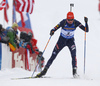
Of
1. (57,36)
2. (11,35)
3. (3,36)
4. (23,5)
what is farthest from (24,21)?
(57,36)

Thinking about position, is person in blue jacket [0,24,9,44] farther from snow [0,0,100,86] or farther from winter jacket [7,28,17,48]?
snow [0,0,100,86]

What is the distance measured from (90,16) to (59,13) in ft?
13.1

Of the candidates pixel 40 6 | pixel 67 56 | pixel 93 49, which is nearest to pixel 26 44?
pixel 67 56

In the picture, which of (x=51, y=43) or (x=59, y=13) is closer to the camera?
(x=51, y=43)

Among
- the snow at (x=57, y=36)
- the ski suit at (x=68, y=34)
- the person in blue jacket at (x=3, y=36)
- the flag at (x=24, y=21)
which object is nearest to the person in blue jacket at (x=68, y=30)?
the ski suit at (x=68, y=34)

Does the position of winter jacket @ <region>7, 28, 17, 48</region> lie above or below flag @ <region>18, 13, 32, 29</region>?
below

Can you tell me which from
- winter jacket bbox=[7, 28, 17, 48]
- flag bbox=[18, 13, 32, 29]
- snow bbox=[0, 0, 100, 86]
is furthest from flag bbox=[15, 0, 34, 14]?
snow bbox=[0, 0, 100, 86]

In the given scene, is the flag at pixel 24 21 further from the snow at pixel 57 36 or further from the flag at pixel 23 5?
the snow at pixel 57 36

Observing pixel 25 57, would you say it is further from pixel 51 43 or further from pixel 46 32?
pixel 46 32

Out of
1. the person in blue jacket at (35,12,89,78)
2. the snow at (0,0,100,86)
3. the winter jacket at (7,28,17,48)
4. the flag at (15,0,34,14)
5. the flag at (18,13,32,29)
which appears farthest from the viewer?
the flag at (18,13,32,29)

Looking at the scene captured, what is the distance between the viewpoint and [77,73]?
29.1 feet

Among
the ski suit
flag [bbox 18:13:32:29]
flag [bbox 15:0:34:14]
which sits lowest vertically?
the ski suit

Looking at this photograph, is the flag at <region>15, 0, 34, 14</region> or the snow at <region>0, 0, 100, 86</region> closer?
the snow at <region>0, 0, 100, 86</region>

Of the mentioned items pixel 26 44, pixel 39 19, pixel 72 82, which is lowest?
pixel 72 82
